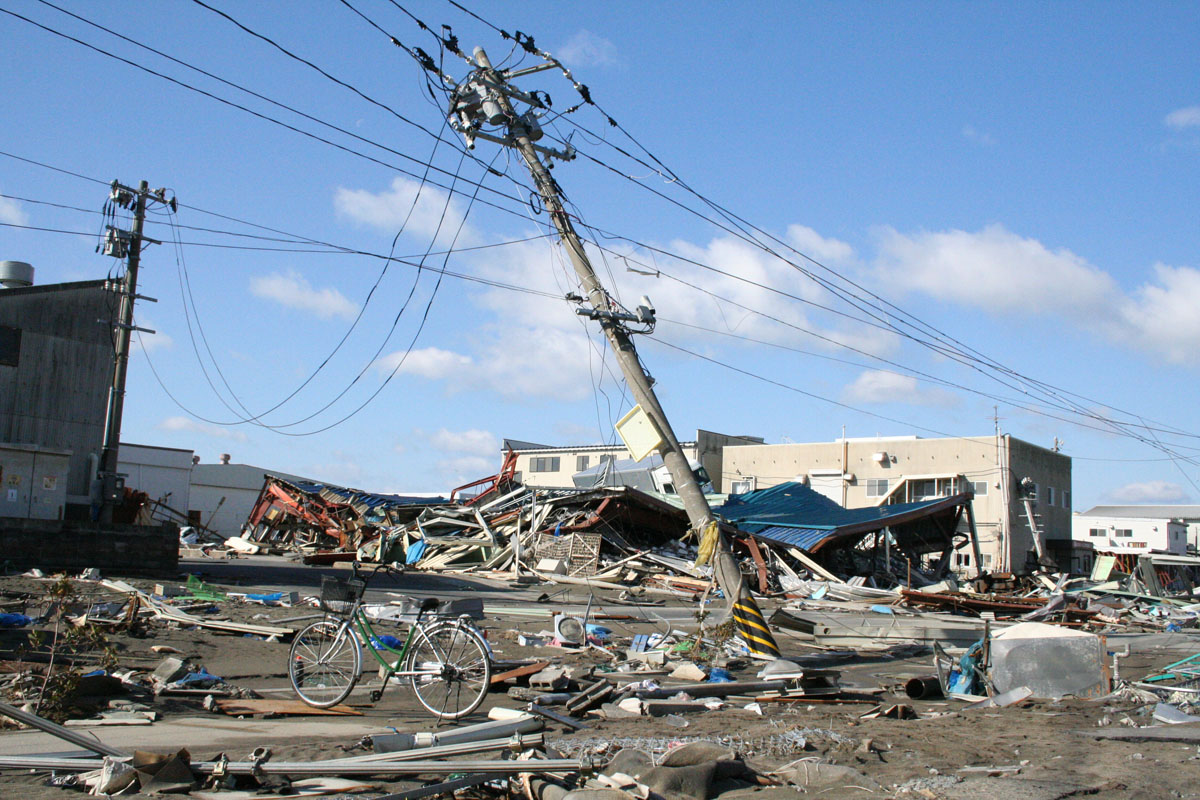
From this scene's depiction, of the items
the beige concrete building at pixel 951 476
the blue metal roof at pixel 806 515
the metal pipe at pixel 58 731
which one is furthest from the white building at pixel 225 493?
the metal pipe at pixel 58 731

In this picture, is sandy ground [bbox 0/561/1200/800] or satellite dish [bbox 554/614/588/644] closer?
sandy ground [bbox 0/561/1200/800]

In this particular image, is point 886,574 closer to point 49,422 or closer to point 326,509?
point 326,509

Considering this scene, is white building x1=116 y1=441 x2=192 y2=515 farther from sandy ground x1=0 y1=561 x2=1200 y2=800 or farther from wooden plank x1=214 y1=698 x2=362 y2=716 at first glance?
wooden plank x1=214 y1=698 x2=362 y2=716

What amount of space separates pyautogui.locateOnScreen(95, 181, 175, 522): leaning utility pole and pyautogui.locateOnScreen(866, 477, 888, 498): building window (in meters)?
36.3

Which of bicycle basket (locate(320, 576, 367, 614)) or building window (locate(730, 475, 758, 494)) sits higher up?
building window (locate(730, 475, 758, 494))

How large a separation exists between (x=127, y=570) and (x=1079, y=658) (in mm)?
18017

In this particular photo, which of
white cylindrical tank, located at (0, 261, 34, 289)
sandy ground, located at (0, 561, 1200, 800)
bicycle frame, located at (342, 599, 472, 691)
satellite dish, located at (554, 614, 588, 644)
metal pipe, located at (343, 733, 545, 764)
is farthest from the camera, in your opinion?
white cylindrical tank, located at (0, 261, 34, 289)

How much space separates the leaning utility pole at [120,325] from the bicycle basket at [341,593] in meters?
18.2

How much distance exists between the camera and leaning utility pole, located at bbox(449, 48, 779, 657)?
13156 mm

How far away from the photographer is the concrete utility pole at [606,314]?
13.5m

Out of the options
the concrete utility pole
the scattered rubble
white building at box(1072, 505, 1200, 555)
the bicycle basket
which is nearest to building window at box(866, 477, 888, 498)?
white building at box(1072, 505, 1200, 555)

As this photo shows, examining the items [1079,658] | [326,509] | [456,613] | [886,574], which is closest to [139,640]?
[456,613]

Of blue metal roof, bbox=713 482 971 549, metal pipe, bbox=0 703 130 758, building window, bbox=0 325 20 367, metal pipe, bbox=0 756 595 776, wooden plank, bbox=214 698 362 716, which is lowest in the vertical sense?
wooden plank, bbox=214 698 362 716

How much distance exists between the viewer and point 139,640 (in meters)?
11.7
